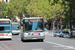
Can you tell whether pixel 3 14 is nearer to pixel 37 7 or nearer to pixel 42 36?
pixel 37 7

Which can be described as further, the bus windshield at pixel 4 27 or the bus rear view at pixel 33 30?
the bus windshield at pixel 4 27

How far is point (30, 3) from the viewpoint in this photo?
325 ft

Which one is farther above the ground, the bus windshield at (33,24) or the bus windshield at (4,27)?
the bus windshield at (33,24)

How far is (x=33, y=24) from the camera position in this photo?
98.3ft

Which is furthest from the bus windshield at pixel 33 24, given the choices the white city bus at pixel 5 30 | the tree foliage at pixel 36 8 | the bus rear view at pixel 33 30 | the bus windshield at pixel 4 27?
the tree foliage at pixel 36 8

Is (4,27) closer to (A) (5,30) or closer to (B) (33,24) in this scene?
(A) (5,30)

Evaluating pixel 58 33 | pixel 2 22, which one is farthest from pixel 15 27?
pixel 2 22

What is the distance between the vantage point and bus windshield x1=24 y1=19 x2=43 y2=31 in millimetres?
29641

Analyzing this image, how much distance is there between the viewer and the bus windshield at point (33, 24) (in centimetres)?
2964

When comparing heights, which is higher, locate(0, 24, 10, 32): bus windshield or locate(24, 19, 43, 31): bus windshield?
locate(24, 19, 43, 31): bus windshield

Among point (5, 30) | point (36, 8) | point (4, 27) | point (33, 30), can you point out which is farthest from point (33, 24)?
point (36, 8)

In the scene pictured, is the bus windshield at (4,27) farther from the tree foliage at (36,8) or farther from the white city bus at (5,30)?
the tree foliage at (36,8)

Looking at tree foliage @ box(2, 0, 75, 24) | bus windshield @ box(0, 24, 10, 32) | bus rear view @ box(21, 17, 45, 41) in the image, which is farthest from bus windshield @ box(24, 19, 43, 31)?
tree foliage @ box(2, 0, 75, 24)

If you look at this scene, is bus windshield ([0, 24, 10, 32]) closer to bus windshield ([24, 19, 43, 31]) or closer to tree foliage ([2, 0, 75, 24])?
bus windshield ([24, 19, 43, 31])
